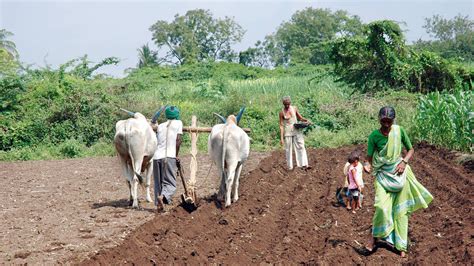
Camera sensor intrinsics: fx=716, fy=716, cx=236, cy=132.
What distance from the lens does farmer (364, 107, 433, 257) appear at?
6953 mm

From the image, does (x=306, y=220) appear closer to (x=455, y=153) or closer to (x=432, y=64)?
(x=455, y=153)

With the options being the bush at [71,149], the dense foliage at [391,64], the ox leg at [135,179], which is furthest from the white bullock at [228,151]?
the dense foliage at [391,64]

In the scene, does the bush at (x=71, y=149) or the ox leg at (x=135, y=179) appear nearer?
the ox leg at (x=135, y=179)

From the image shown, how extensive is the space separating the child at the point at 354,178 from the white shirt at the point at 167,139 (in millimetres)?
2452

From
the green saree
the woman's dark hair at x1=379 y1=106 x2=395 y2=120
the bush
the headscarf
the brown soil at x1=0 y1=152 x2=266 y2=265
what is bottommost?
the bush

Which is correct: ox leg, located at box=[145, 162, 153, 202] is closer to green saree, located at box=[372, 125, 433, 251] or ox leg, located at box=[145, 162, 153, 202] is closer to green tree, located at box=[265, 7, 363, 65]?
green saree, located at box=[372, 125, 433, 251]

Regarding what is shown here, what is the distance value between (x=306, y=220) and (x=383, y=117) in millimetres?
2421

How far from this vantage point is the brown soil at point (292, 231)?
22.7ft

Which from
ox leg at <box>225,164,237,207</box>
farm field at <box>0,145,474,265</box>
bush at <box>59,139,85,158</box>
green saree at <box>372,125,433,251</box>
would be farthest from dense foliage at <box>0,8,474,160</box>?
green saree at <box>372,125,433,251</box>

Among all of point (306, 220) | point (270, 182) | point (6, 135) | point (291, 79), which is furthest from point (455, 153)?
point (291, 79)

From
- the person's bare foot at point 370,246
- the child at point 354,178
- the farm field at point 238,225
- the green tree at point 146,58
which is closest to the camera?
the farm field at point 238,225

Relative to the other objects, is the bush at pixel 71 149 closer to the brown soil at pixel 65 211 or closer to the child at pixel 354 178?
the brown soil at pixel 65 211

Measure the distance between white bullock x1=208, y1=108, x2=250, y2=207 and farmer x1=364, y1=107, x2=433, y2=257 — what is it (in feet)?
11.0

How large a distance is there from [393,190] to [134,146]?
4.49 metres
